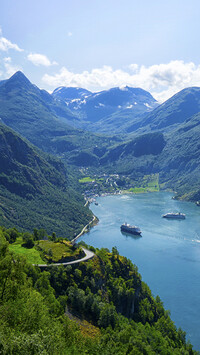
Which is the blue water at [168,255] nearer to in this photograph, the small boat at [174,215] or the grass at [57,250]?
the small boat at [174,215]

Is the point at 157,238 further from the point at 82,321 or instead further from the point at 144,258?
the point at 82,321

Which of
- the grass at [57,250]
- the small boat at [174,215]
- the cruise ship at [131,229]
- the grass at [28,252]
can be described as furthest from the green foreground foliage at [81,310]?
the small boat at [174,215]

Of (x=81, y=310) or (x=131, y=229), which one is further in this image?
Answer: (x=131, y=229)

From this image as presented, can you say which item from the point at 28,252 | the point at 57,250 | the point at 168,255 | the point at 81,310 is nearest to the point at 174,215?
the point at 168,255

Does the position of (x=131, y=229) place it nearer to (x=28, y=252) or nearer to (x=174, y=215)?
(x=174, y=215)

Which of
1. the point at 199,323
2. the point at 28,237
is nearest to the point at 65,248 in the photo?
the point at 28,237

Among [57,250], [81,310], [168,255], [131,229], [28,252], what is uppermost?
[131,229]
